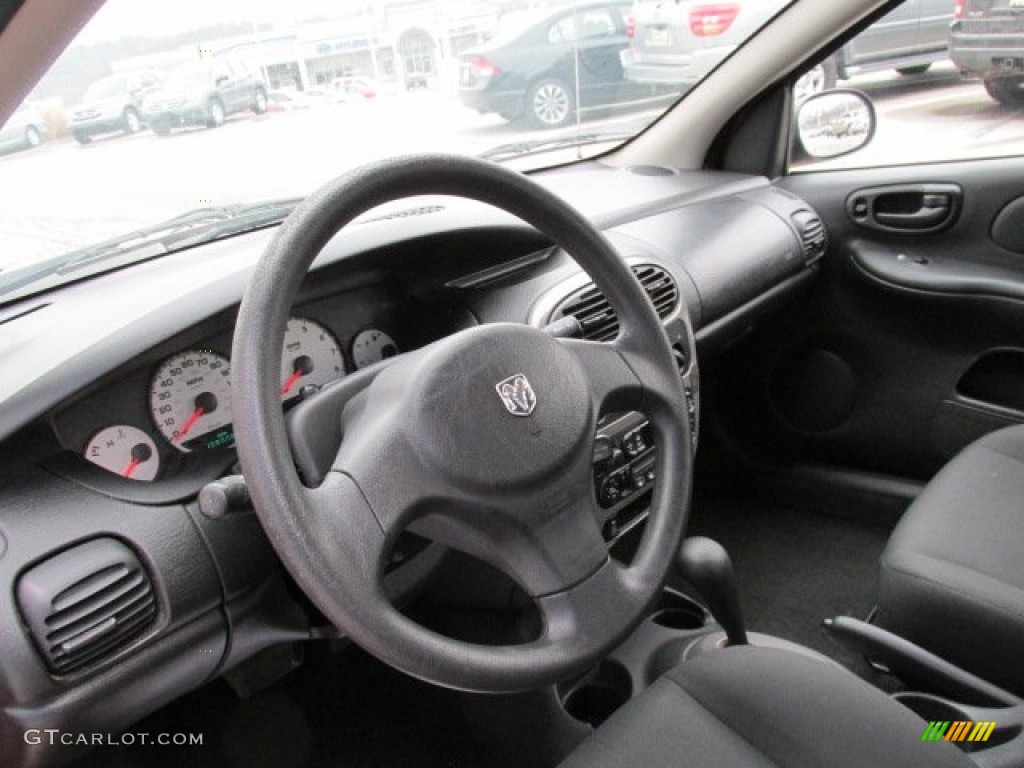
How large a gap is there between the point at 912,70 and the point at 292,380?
189cm

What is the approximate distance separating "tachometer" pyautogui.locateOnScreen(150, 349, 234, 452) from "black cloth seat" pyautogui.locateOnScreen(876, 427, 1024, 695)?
117 cm

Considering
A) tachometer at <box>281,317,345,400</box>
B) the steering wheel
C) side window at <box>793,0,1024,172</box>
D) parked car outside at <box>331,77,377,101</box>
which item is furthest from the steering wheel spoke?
side window at <box>793,0,1024,172</box>

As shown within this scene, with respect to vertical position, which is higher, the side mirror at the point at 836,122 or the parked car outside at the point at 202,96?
the parked car outside at the point at 202,96

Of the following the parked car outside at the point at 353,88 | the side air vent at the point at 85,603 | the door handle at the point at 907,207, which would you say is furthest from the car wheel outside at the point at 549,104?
the side air vent at the point at 85,603

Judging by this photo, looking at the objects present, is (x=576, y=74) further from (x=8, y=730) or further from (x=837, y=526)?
(x=8, y=730)

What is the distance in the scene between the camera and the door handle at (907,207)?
235 centimetres

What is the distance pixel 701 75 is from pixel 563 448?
1680 mm

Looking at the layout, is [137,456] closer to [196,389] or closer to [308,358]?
[196,389]

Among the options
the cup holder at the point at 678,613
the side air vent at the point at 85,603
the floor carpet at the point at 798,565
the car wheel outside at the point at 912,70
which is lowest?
the floor carpet at the point at 798,565

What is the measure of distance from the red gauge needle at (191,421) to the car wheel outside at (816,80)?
5.97 ft

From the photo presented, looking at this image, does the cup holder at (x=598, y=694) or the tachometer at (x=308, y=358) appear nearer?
the tachometer at (x=308, y=358)

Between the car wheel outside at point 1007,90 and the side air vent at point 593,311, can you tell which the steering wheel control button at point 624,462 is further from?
the car wheel outside at point 1007,90

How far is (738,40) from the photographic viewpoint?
236 centimetres

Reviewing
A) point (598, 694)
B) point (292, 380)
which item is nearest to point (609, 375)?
point (292, 380)
